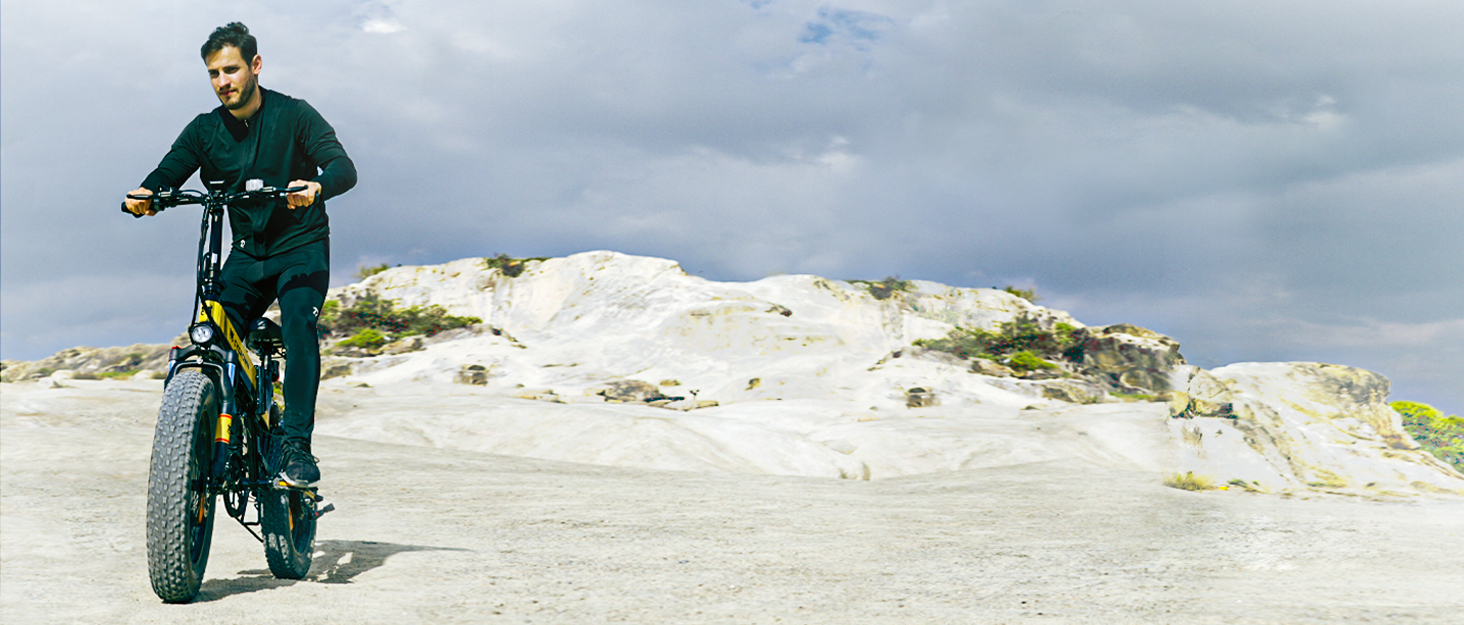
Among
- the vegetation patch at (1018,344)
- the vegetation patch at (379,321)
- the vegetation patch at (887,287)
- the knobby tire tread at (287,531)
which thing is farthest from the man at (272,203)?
the vegetation patch at (887,287)

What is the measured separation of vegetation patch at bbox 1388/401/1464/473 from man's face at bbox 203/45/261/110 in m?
10.9

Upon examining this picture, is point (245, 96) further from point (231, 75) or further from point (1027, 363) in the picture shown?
point (1027, 363)

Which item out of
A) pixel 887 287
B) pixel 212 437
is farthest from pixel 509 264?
pixel 212 437

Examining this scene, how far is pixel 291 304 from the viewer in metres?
4.29

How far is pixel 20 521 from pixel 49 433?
5.50 m

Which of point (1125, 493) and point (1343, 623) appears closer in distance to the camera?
point (1343, 623)

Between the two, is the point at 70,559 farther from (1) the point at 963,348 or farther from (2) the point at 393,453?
(1) the point at 963,348

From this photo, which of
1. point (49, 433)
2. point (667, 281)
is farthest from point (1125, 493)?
point (667, 281)

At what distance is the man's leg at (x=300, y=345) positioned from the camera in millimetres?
4289

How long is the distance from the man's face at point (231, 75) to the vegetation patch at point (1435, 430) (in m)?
10.9

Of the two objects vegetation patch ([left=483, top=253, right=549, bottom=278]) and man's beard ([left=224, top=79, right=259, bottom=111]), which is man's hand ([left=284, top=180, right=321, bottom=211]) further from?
vegetation patch ([left=483, top=253, right=549, bottom=278])

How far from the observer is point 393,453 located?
41.9 feet

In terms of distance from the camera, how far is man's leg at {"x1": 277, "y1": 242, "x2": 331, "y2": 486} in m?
4.29

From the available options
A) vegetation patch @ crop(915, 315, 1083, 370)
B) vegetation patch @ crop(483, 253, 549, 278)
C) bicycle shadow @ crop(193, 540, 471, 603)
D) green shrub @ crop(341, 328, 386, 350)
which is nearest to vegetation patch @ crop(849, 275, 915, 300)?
vegetation patch @ crop(915, 315, 1083, 370)
